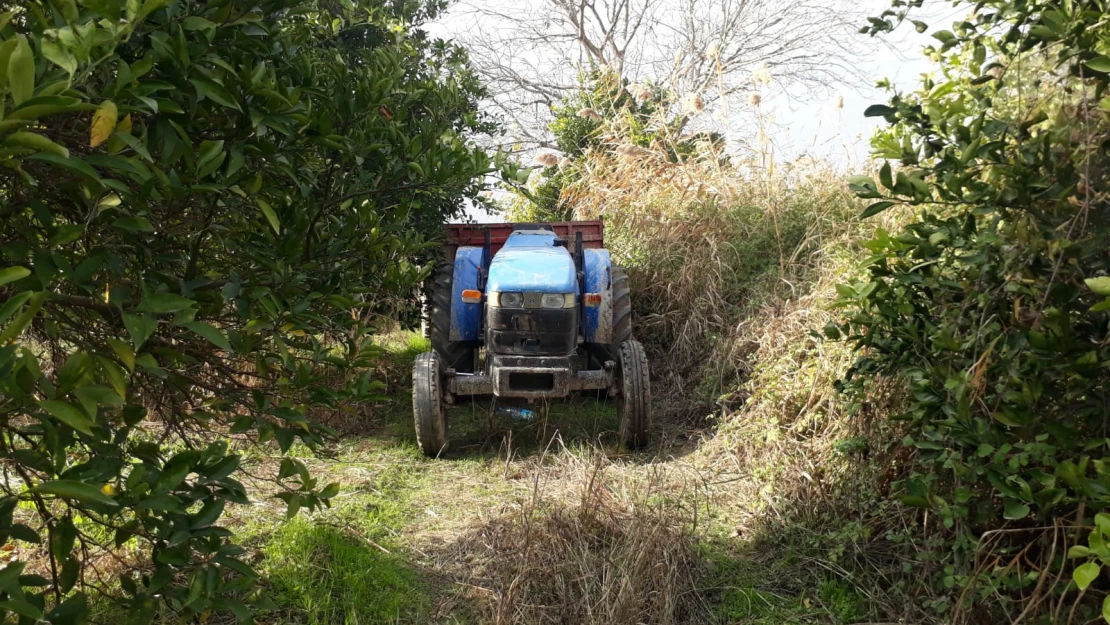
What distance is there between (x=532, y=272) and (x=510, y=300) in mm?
237

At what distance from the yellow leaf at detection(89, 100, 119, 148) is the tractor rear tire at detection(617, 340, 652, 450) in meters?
3.90

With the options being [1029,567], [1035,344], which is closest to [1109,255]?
[1035,344]

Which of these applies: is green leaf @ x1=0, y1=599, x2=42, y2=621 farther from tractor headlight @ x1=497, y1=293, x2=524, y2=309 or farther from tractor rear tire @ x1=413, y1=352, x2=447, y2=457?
tractor headlight @ x1=497, y1=293, x2=524, y2=309

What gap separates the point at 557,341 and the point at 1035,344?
3106 mm

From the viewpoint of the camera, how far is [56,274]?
1.77m

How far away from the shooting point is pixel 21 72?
4.15 ft

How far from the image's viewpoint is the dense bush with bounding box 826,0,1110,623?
2.47 meters

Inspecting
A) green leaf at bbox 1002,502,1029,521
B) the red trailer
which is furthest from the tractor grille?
green leaf at bbox 1002,502,1029,521

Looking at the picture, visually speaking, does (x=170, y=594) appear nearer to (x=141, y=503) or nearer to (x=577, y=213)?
(x=141, y=503)

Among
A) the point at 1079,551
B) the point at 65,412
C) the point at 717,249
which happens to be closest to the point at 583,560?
the point at 1079,551

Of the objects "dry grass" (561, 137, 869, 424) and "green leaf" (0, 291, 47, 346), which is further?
"dry grass" (561, 137, 869, 424)

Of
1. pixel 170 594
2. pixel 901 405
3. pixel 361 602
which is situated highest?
pixel 901 405

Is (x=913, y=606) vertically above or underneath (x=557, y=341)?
underneath

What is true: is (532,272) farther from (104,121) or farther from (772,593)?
(104,121)
